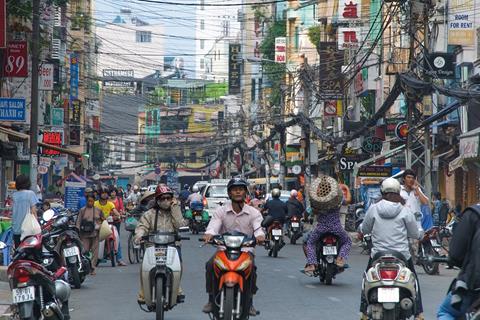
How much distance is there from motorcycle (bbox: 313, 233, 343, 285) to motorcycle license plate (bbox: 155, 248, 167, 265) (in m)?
6.45

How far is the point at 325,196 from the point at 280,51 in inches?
2746

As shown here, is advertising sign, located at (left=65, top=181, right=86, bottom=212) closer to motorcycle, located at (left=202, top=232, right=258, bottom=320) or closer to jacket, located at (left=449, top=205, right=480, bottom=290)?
motorcycle, located at (left=202, top=232, right=258, bottom=320)

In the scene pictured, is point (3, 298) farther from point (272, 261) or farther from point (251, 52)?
point (251, 52)

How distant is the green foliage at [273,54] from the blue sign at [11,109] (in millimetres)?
56296

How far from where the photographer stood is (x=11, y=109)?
35094 millimetres

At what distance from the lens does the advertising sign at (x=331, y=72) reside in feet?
194

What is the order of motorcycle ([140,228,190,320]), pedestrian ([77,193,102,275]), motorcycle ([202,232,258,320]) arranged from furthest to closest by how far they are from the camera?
pedestrian ([77,193,102,275]) < motorcycle ([140,228,190,320]) < motorcycle ([202,232,258,320])

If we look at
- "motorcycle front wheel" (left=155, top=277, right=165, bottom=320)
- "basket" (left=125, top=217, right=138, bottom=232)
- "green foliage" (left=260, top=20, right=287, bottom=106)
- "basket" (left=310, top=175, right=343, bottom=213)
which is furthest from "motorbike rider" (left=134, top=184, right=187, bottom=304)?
"green foliage" (left=260, top=20, right=287, bottom=106)

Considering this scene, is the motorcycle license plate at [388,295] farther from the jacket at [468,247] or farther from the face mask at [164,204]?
the face mask at [164,204]

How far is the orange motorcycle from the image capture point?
13477mm

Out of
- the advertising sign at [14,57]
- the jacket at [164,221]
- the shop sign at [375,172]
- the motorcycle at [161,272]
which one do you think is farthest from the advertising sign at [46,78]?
the motorcycle at [161,272]

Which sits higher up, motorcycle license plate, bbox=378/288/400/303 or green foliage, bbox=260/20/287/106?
green foliage, bbox=260/20/287/106

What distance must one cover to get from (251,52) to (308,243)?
102 meters

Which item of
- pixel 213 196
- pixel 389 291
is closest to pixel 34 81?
pixel 213 196
